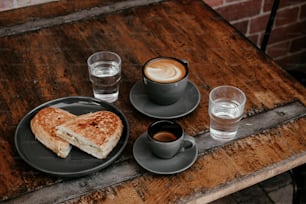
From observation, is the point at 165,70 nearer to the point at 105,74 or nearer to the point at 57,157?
the point at 105,74

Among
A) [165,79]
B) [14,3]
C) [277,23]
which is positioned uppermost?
[165,79]

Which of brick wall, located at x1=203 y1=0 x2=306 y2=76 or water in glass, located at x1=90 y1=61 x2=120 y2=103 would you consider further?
brick wall, located at x1=203 y1=0 x2=306 y2=76

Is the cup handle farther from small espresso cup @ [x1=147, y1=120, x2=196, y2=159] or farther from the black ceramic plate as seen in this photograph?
the black ceramic plate

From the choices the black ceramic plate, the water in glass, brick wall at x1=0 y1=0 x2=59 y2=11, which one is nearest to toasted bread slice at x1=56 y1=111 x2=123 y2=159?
the black ceramic plate

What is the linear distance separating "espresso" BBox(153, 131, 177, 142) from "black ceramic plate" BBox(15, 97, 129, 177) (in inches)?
2.9

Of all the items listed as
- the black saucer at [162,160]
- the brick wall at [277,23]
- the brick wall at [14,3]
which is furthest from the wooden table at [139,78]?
the brick wall at [277,23]

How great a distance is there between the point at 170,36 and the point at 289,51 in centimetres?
114

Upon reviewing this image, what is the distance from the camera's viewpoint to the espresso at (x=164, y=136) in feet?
4.12

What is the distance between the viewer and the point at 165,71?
4.58 feet

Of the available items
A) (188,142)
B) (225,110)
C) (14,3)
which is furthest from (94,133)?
(14,3)

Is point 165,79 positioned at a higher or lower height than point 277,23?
higher

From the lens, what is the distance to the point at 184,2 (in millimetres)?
1824

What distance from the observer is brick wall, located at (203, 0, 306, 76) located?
2.35 meters

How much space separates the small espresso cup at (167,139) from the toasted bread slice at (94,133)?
0.29 feet
